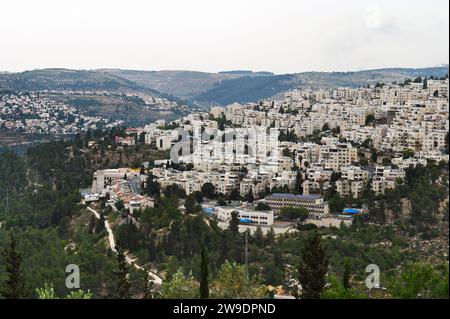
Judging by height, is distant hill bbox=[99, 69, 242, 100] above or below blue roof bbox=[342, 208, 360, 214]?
above

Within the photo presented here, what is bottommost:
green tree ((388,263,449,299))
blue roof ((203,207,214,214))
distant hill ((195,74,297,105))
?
blue roof ((203,207,214,214))

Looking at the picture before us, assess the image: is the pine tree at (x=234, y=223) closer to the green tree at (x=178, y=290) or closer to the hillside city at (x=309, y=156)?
the hillside city at (x=309, y=156)

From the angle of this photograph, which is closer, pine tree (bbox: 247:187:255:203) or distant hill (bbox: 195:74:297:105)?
pine tree (bbox: 247:187:255:203)

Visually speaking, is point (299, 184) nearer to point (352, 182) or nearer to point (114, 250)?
point (352, 182)

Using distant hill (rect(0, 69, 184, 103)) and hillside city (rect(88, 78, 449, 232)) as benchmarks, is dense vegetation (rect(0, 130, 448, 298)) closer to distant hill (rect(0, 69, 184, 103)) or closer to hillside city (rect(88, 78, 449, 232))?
hillside city (rect(88, 78, 449, 232))

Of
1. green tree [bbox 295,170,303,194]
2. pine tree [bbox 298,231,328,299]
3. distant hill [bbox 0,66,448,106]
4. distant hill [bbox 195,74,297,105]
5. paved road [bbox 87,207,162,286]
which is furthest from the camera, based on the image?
distant hill [bbox 195,74,297,105]

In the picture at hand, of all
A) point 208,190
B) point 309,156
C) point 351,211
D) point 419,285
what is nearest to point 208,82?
point 309,156

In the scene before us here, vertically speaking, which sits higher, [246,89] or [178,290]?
[246,89]

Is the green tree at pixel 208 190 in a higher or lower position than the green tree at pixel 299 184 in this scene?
lower

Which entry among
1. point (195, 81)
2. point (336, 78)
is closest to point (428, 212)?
point (336, 78)

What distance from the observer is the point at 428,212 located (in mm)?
12695

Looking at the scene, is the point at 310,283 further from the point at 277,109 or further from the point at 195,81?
the point at 195,81

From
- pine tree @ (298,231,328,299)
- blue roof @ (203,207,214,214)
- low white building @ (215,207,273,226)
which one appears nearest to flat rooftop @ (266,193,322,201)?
low white building @ (215,207,273,226)

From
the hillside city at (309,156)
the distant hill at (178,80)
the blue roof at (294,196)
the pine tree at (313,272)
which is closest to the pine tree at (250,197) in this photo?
A: the hillside city at (309,156)
